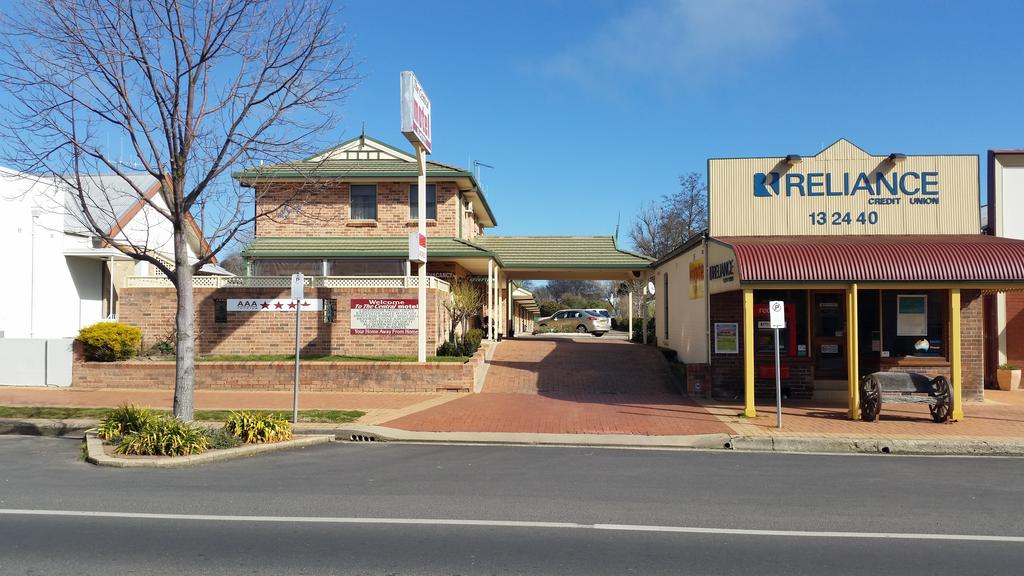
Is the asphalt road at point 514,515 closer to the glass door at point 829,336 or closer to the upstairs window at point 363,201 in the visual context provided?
the glass door at point 829,336

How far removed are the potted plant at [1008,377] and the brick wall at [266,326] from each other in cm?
1437

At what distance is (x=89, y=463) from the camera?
32.9ft

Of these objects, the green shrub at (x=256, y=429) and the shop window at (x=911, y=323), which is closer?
the green shrub at (x=256, y=429)

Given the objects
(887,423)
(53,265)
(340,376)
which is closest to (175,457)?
(340,376)

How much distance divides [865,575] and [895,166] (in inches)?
525

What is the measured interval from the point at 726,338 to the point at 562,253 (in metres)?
11.2

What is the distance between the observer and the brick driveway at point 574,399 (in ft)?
42.2

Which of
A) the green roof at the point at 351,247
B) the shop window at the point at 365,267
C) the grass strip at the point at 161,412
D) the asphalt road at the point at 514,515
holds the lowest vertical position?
the asphalt road at the point at 514,515

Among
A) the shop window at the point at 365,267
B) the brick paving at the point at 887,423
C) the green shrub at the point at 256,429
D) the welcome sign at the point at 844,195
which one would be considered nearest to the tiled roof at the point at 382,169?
the shop window at the point at 365,267

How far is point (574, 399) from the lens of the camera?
16.4 meters

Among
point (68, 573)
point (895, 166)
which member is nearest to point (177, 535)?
point (68, 573)

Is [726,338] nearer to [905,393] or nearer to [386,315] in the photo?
[905,393]

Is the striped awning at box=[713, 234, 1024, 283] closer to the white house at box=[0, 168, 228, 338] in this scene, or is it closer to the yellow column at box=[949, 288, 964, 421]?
the yellow column at box=[949, 288, 964, 421]

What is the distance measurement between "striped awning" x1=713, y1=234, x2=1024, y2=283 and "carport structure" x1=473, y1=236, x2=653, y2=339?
10997mm
